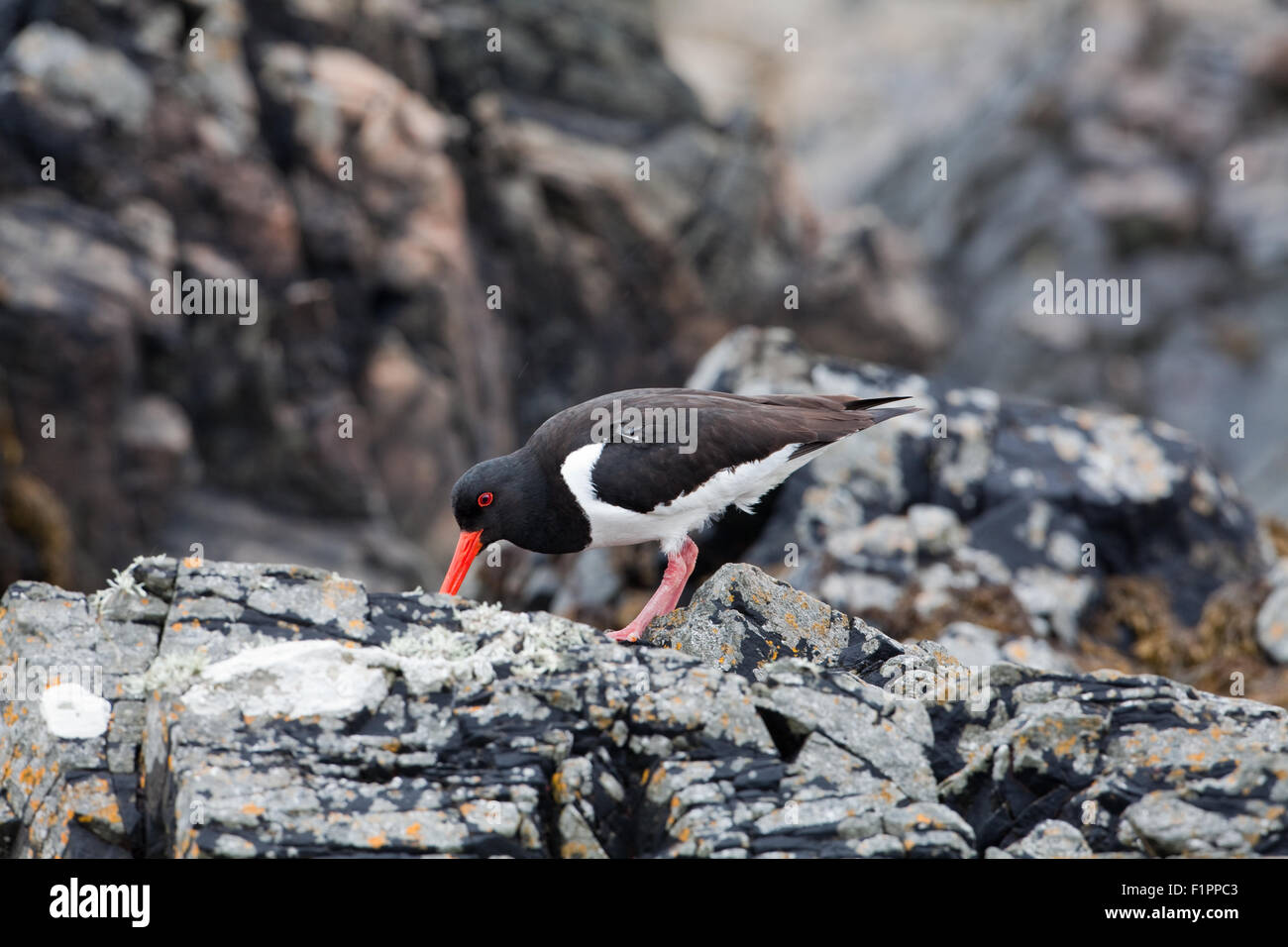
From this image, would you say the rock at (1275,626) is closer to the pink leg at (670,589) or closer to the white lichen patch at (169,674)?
the pink leg at (670,589)

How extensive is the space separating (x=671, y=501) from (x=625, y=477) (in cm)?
44

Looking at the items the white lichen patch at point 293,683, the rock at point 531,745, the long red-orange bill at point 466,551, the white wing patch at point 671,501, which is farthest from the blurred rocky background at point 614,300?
the white lichen patch at point 293,683

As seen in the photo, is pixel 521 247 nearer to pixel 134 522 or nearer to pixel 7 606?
pixel 134 522

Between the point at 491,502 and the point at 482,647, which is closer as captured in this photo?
the point at 482,647

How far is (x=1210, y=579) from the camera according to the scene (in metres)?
12.4

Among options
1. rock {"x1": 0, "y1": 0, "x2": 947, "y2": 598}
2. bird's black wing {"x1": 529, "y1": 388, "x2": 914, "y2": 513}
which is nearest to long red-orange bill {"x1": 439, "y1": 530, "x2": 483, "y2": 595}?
bird's black wing {"x1": 529, "y1": 388, "x2": 914, "y2": 513}

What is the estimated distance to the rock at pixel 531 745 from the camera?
19.7 feet

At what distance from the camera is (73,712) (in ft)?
21.7

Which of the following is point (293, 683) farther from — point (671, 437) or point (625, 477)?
point (671, 437)

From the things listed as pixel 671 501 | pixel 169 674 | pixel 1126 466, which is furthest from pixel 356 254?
pixel 169 674

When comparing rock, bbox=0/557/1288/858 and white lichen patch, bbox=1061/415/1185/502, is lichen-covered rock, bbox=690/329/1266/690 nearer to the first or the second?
white lichen patch, bbox=1061/415/1185/502

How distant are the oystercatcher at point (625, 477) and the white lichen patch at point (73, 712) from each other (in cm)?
271
